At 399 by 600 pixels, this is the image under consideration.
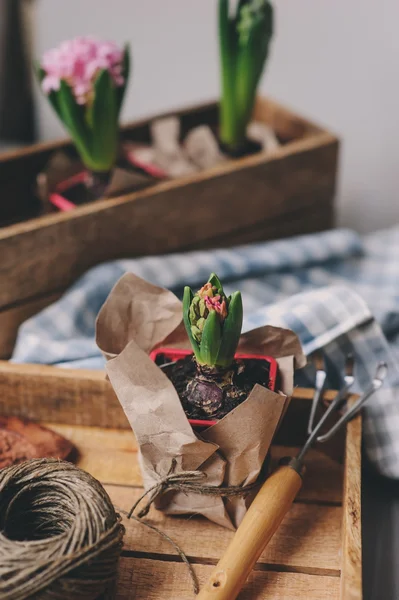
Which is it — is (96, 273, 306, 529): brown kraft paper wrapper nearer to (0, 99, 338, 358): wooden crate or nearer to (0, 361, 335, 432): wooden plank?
(0, 361, 335, 432): wooden plank

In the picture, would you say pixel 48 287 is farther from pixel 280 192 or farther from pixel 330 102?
pixel 330 102

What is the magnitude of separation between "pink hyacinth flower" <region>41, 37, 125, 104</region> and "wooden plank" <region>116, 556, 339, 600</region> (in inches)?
21.8

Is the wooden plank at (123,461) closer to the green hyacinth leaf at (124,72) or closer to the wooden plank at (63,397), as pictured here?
the wooden plank at (63,397)

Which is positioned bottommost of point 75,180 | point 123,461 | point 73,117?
point 123,461

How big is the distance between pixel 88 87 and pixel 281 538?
565 mm

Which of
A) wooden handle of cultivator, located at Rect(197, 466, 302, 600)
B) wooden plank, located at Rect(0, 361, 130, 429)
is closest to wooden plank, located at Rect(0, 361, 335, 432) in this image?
wooden plank, located at Rect(0, 361, 130, 429)

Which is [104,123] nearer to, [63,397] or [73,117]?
[73,117]

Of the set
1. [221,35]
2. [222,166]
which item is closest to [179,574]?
[222,166]

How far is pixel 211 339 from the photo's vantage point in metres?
0.60

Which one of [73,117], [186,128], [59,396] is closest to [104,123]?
[73,117]

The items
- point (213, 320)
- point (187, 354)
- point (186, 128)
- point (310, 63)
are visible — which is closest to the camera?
point (213, 320)

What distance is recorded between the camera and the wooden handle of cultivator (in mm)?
567

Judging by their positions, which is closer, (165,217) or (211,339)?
(211,339)

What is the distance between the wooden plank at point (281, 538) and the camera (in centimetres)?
64
